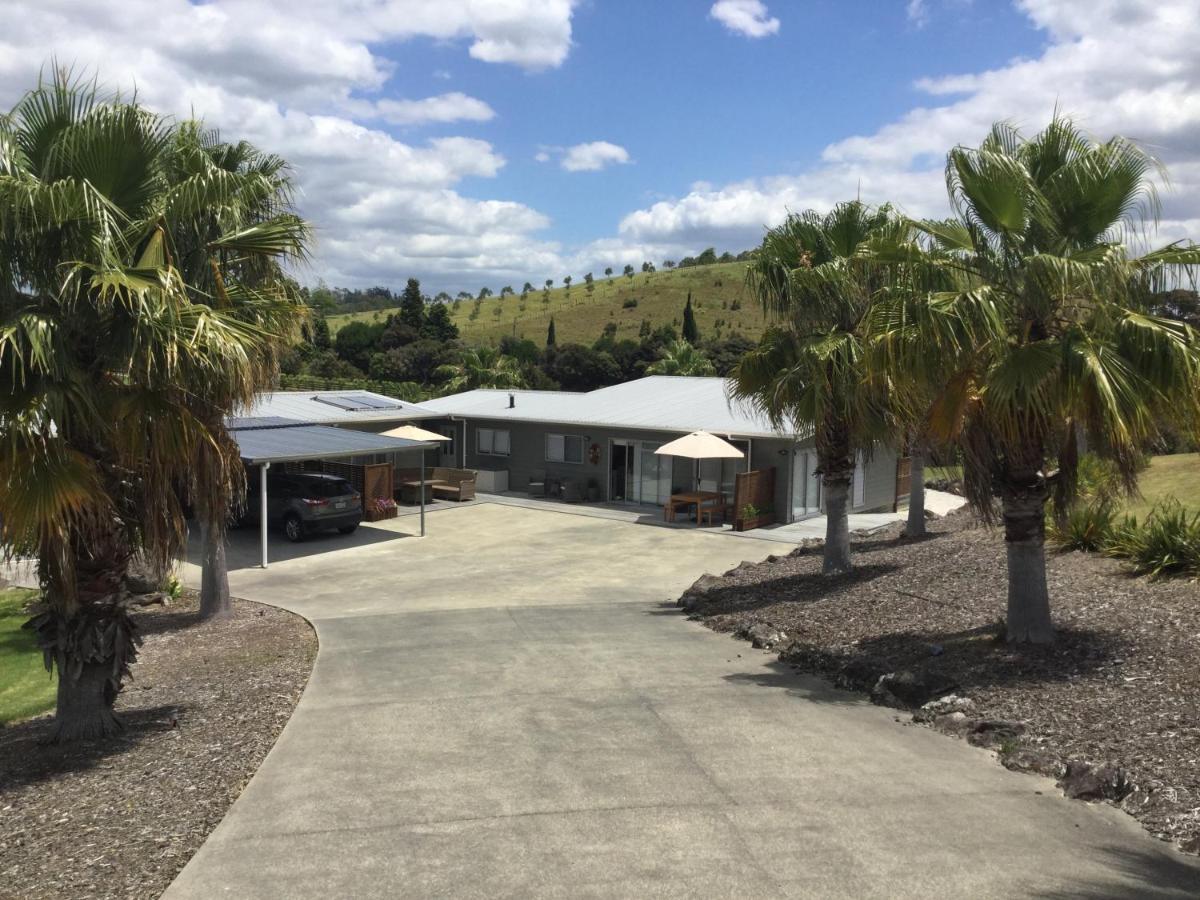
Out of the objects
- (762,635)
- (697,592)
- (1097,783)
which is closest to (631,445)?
(697,592)

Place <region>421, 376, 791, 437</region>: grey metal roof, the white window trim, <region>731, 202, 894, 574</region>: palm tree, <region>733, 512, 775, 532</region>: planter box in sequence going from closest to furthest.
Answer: <region>731, 202, 894, 574</region>: palm tree, <region>733, 512, 775, 532</region>: planter box, <region>421, 376, 791, 437</region>: grey metal roof, the white window trim

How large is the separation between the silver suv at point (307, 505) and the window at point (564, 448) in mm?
7944

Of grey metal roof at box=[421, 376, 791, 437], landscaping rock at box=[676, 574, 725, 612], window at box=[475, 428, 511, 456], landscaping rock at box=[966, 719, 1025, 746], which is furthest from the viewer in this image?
window at box=[475, 428, 511, 456]

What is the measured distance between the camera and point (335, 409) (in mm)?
27734

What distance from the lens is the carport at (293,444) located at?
18578 mm

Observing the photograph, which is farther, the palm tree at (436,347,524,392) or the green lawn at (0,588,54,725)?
the palm tree at (436,347,524,392)

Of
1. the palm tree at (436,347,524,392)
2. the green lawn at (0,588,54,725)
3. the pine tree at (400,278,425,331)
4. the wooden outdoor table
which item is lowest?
the green lawn at (0,588,54,725)

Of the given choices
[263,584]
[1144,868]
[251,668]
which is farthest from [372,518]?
[1144,868]

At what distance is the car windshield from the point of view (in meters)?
21.2

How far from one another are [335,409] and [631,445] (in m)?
8.84

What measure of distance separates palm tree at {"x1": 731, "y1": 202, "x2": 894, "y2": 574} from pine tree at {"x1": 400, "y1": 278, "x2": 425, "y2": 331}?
2294 inches

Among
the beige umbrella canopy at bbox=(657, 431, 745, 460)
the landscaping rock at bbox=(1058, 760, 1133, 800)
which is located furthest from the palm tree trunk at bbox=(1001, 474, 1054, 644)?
the beige umbrella canopy at bbox=(657, 431, 745, 460)

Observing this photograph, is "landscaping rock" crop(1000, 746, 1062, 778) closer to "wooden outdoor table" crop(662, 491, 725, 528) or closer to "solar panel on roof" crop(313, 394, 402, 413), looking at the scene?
"wooden outdoor table" crop(662, 491, 725, 528)

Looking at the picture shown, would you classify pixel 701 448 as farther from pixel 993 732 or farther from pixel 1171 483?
pixel 993 732
